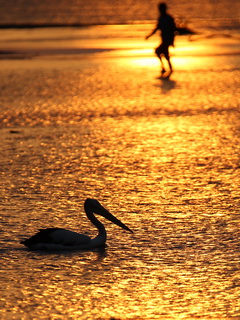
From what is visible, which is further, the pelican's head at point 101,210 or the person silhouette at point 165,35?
the person silhouette at point 165,35

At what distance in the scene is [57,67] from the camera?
22625 mm

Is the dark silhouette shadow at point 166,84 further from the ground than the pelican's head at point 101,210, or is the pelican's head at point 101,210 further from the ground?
the pelican's head at point 101,210

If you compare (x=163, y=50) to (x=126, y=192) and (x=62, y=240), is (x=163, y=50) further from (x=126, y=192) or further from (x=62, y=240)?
(x=62, y=240)

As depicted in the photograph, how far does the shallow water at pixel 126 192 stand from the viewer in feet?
22.0

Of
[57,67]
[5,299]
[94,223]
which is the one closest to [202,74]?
[57,67]

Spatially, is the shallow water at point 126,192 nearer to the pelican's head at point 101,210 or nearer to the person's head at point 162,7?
the pelican's head at point 101,210

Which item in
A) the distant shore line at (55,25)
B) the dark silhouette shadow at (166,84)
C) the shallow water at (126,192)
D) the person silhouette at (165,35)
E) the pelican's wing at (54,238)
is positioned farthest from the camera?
the distant shore line at (55,25)

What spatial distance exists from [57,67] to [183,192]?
13113mm

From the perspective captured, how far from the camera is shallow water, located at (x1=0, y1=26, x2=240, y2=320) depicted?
6.69 metres

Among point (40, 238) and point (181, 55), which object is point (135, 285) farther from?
point (181, 55)

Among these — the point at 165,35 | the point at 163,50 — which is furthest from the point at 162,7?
the point at 163,50

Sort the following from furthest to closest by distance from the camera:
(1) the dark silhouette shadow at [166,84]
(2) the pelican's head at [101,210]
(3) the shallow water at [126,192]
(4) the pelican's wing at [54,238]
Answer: (1) the dark silhouette shadow at [166,84] → (2) the pelican's head at [101,210] → (4) the pelican's wing at [54,238] → (3) the shallow water at [126,192]

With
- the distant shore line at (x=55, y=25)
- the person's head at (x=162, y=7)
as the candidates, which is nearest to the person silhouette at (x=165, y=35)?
the person's head at (x=162, y=7)

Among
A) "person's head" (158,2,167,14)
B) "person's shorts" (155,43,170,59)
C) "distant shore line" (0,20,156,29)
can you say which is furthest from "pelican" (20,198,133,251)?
"distant shore line" (0,20,156,29)
